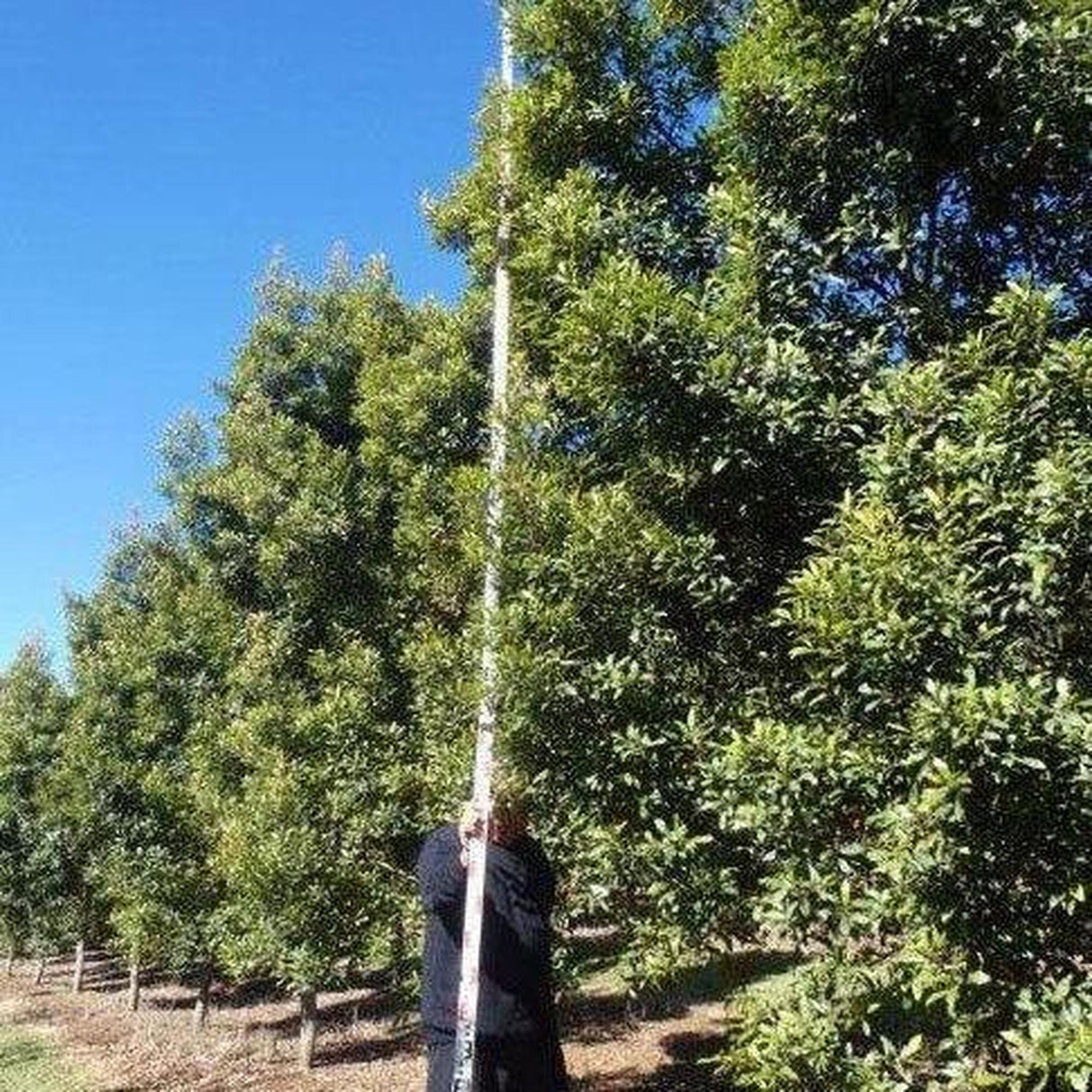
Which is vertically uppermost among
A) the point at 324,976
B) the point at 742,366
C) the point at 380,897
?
the point at 742,366

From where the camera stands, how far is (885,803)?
5.99 meters

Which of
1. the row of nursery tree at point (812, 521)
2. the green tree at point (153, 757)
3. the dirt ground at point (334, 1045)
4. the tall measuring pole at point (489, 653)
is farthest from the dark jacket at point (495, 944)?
the green tree at point (153, 757)

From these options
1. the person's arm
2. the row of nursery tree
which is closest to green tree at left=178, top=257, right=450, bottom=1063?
the row of nursery tree

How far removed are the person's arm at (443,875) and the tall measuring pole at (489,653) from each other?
0.45 feet

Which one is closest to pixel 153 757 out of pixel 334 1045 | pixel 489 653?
pixel 334 1045

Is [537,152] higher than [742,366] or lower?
higher

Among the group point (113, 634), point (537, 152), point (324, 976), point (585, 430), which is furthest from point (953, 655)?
point (113, 634)

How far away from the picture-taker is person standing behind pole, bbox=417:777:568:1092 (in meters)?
6.85

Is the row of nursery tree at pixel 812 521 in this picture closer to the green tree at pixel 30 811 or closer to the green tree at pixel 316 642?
the green tree at pixel 316 642

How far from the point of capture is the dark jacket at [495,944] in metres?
6.89

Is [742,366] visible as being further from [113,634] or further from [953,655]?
[113,634]

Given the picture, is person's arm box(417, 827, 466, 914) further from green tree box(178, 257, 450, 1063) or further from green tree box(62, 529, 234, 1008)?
green tree box(62, 529, 234, 1008)

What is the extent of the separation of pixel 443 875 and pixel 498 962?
0.71m

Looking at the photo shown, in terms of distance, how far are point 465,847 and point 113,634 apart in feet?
82.7
